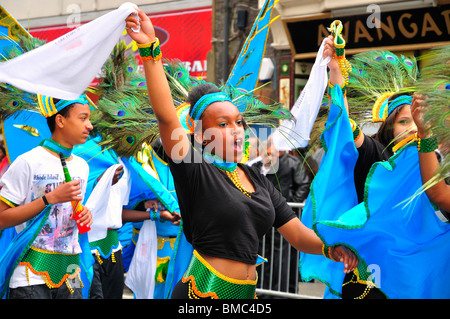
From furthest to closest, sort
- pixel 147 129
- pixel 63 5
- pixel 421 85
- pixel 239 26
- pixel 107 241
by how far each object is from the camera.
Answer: pixel 63 5 < pixel 239 26 < pixel 107 241 < pixel 147 129 < pixel 421 85

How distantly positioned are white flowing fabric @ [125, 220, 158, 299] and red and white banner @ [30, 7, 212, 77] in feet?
28.4

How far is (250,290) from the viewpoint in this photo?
10.7ft

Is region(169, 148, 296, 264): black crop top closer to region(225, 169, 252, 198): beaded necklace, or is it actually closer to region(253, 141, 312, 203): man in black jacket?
region(225, 169, 252, 198): beaded necklace

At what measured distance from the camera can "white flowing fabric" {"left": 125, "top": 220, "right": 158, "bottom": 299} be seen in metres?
5.64

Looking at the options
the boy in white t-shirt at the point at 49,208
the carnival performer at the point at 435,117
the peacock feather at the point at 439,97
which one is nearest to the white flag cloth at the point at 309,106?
the carnival performer at the point at 435,117

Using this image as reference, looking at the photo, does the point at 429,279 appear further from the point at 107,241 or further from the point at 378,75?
the point at 107,241

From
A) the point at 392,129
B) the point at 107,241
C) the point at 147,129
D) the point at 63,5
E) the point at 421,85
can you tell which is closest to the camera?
the point at 421,85

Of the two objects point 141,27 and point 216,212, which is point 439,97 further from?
point 141,27

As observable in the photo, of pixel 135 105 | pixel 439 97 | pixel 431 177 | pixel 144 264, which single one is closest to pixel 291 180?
pixel 144 264

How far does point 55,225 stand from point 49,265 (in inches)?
10.1

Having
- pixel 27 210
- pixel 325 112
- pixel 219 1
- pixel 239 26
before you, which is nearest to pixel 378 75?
pixel 325 112

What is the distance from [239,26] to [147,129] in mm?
8594

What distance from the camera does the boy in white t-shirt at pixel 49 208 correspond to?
4164mm

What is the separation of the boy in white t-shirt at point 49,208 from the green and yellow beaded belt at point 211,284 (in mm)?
1259
